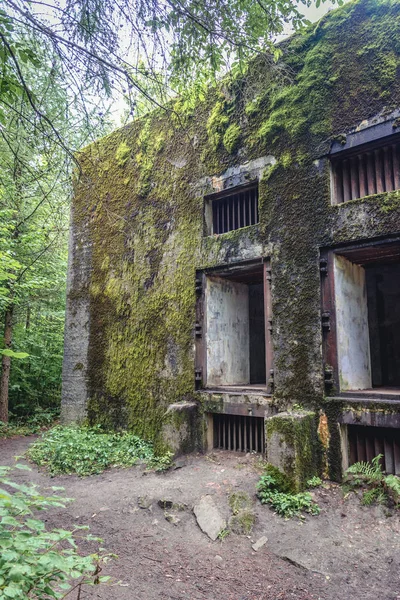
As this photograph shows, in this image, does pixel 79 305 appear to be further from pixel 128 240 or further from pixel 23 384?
pixel 23 384

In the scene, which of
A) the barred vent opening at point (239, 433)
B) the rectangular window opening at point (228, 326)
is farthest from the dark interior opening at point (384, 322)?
the barred vent opening at point (239, 433)

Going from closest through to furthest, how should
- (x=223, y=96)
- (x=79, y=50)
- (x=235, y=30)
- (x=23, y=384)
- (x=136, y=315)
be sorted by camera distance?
(x=79, y=50) → (x=235, y=30) → (x=223, y=96) → (x=136, y=315) → (x=23, y=384)

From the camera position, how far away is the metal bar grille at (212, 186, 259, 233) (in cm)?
705

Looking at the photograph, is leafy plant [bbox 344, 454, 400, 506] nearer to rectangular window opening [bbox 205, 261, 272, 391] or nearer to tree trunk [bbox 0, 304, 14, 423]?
rectangular window opening [bbox 205, 261, 272, 391]

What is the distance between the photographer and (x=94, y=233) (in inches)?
384

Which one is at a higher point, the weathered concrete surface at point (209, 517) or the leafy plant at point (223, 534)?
the weathered concrete surface at point (209, 517)

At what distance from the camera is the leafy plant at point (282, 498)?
4.84 m

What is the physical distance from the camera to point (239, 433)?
22.1ft

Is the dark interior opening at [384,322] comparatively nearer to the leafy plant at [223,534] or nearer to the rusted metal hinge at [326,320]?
the rusted metal hinge at [326,320]

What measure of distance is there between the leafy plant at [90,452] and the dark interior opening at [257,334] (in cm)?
294

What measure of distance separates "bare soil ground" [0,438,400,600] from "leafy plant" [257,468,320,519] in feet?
0.30

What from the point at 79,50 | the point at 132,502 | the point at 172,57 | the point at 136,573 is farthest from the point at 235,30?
the point at 132,502

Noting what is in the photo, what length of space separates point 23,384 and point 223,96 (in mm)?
9327

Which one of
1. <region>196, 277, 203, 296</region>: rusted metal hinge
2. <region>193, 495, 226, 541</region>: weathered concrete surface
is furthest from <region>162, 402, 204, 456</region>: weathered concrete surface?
<region>196, 277, 203, 296</region>: rusted metal hinge
